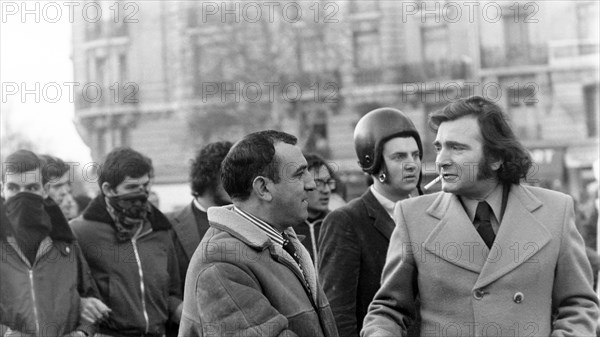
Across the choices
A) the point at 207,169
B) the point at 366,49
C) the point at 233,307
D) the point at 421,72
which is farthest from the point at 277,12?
the point at 233,307

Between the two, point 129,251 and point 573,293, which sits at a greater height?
point 129,251

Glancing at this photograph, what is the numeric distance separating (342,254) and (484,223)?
3.82 feet

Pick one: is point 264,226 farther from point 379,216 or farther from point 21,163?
point 21,163

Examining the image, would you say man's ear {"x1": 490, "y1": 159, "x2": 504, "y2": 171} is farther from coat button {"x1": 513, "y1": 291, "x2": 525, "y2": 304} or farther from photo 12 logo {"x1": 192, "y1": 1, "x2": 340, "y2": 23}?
photo 12 logo {"x1": 192, "y1": 1, "x2": 340, "y2": 23}

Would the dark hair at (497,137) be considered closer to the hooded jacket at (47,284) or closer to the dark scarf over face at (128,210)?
the dark scarf over face at (128,210)

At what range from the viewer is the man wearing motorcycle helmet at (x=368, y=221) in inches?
220

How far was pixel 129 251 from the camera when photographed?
667cm

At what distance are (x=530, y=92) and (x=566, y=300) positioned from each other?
3303 centimetres

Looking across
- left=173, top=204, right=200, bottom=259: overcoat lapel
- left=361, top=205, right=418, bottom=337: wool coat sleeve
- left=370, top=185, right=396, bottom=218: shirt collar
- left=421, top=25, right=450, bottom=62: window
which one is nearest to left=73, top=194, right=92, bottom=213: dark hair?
left=173, top=204, right=200, bottom=259: overcoat lapel

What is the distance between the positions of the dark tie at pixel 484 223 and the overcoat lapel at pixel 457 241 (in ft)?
0.16

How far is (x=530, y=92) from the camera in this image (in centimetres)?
3669

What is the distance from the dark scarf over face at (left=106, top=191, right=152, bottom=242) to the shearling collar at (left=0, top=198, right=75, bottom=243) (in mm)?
360

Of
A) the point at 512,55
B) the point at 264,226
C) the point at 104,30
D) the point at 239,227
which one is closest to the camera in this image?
the point at 239,227

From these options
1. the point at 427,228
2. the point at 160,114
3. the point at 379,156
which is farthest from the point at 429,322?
the point at 160,114
